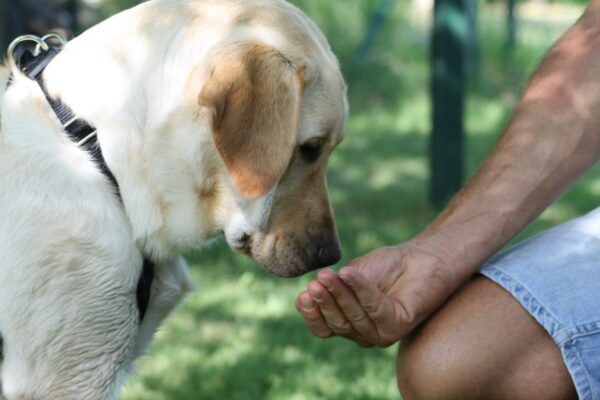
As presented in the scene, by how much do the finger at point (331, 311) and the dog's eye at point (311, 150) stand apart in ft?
1.63

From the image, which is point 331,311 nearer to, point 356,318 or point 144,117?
Result: point 356,318

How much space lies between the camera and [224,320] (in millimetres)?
4539

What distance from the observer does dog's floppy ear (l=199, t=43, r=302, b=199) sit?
7.89 ft

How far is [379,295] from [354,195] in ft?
13.7

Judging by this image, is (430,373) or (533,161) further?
(533,161)

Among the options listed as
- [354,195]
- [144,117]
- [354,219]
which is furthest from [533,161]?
[354,195]

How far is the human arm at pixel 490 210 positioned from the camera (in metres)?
2.33

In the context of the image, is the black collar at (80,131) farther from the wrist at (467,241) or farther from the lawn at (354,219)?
the lawn at (354,219)

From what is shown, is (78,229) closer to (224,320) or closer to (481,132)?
(224,320)

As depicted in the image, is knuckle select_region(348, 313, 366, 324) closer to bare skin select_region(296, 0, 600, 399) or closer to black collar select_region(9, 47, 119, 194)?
bare skin select_region(296, 0, 600, 399)

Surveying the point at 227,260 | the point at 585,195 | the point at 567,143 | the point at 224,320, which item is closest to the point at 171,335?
the point at 224,320

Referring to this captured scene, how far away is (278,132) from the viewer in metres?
2.44

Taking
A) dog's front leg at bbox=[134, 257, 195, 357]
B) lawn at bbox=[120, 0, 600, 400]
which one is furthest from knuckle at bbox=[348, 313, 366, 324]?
lawn at bbox=[120, 0, 600, 400]

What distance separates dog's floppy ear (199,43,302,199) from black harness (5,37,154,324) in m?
0.31
